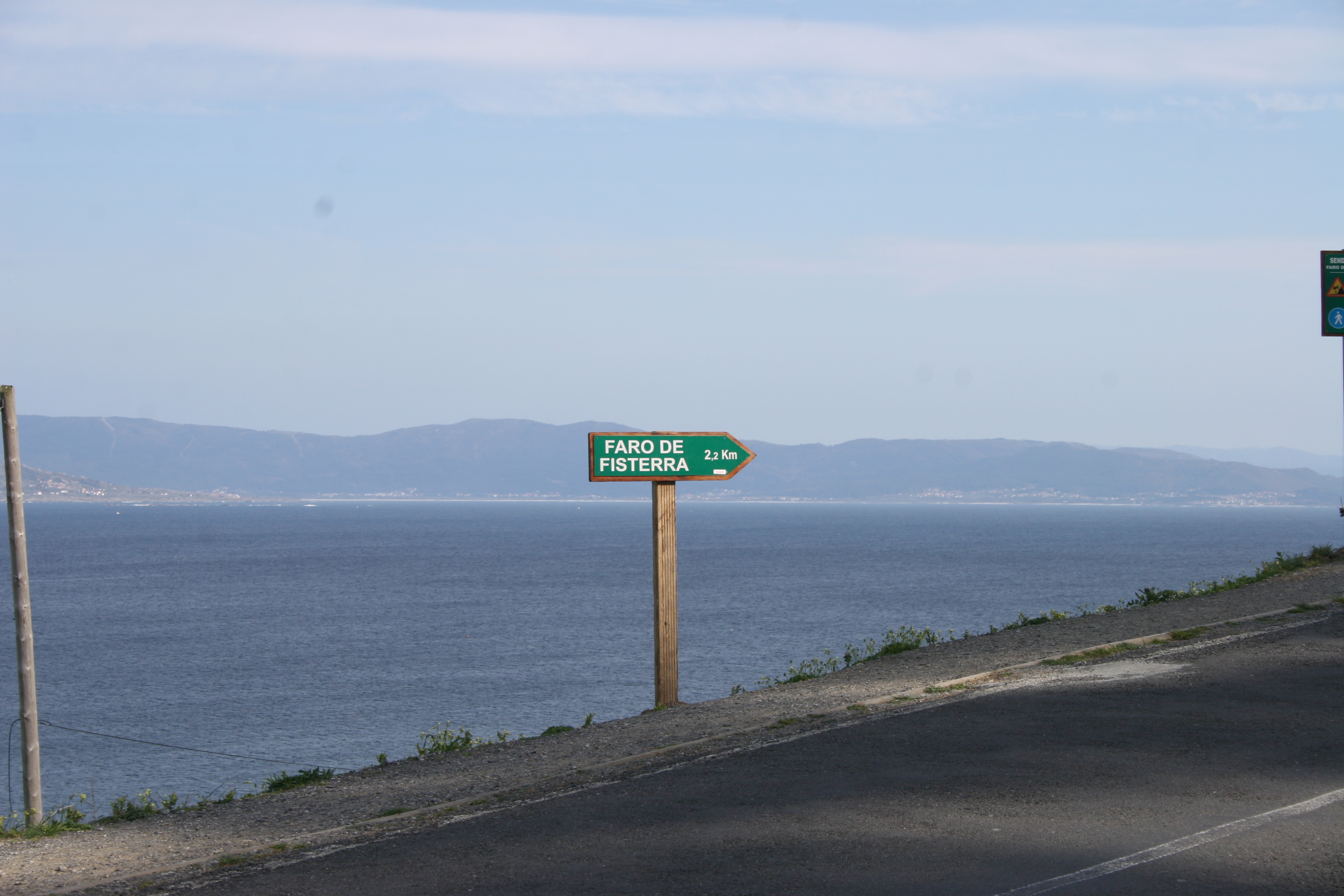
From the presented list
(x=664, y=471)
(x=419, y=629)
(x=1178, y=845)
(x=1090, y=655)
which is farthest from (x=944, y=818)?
(x=419, y=629)

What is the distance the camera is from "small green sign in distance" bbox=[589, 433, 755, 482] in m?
12.2

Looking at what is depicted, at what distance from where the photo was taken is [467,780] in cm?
891

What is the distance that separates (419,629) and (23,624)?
50.4 metres

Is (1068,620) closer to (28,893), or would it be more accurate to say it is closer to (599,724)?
(599,724)

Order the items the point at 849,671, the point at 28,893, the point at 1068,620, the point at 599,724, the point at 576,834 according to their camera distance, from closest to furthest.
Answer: the point at 28,893, the point at 576,834, the point at 599,724, the point at 849,671, the point at 1068,620

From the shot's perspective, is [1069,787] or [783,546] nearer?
[1069,787]

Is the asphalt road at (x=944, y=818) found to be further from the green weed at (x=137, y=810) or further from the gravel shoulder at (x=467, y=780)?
the green weed at (x=137, y=810)

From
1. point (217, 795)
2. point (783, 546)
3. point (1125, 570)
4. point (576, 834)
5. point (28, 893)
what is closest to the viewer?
point (28, 893)

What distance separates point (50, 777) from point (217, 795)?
23.2 ft

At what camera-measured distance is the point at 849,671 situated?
13.8 metres

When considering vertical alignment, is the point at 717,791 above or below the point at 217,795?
above

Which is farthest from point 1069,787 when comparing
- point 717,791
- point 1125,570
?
point 1125,570

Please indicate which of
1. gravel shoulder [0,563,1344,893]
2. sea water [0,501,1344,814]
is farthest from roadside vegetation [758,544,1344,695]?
sea water [0,501,1344,814]

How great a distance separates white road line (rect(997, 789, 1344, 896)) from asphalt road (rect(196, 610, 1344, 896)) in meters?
0.04
